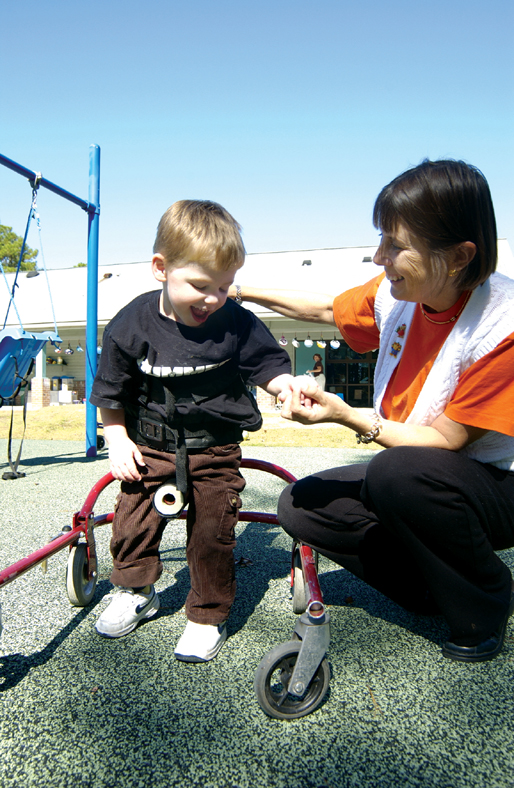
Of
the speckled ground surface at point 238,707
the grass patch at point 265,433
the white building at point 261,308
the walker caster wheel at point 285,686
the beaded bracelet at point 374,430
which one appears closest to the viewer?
the speckled ground surface at point 238,707

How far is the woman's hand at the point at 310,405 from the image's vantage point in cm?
136

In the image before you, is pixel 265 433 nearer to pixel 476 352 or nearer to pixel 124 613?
pixel 124 613

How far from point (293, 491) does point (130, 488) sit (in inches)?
20.2

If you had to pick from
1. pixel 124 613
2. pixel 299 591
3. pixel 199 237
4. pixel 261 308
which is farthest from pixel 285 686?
pixel 261 308

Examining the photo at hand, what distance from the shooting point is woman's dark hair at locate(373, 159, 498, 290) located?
1.38 m

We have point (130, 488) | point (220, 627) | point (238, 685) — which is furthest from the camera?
point (130, 488)

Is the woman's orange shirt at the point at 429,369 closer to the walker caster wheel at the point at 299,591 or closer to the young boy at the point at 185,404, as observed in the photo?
the young boy at the point at 185,404

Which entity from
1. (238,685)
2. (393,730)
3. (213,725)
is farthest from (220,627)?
(393,730)

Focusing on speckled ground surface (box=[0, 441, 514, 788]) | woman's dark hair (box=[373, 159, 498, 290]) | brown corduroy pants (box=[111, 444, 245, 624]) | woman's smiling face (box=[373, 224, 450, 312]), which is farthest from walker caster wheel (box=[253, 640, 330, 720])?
woman's dark hair (box=[373, 159, 498, 290])

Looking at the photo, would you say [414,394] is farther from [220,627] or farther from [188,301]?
[220,627]

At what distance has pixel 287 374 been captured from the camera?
1694mm

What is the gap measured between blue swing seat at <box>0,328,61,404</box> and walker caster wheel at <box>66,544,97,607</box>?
262 cm

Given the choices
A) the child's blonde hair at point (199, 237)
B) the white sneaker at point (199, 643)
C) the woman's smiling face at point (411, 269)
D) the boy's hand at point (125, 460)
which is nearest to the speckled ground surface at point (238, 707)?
the white sneaker at point (199, 643)

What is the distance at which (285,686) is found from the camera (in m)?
1.20
